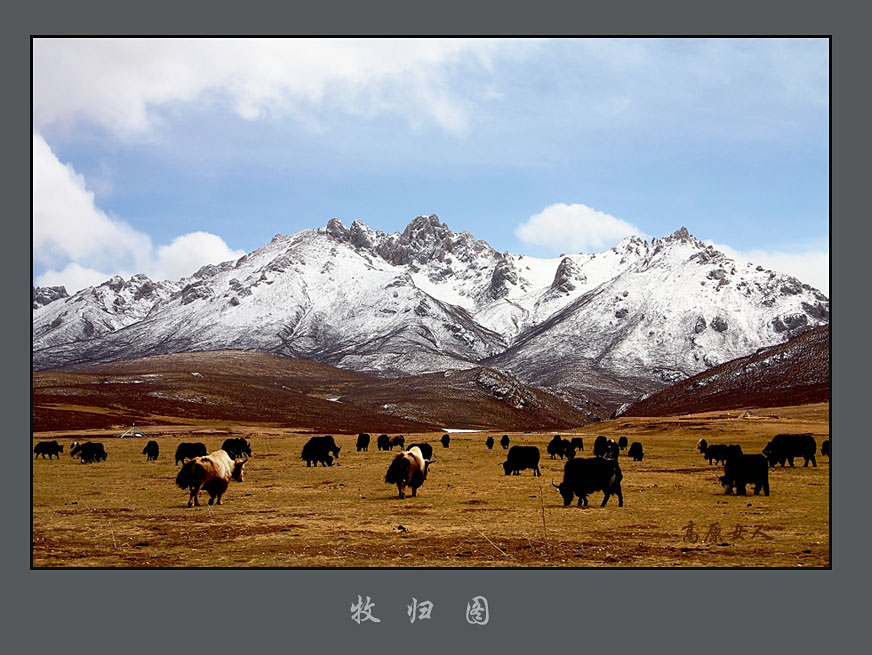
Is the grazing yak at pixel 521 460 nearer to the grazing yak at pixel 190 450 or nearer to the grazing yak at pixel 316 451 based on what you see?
the grazing yak at pixel 316 451

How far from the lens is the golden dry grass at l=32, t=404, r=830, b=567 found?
64.2 feet

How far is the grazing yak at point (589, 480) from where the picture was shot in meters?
28.9

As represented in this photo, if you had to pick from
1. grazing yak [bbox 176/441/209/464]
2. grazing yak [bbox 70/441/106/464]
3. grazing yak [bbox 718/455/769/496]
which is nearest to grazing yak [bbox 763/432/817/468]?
grazing yak [bbox 718/455/769/496]

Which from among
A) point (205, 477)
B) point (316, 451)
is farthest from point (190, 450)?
point (205, 477)

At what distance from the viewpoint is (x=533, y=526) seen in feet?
79.3

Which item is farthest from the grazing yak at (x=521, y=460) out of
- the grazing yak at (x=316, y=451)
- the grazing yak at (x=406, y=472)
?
the grazing yak at (x=316, y=451)

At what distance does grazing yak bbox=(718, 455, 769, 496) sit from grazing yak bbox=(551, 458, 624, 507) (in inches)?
259

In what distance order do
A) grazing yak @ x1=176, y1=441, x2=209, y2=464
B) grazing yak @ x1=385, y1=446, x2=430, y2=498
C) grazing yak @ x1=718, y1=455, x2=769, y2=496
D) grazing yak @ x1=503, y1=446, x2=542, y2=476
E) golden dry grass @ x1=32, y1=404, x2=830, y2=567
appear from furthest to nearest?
1. grazing yak @ x1=176, y1=441, x2=209, y2=464
2. grazing yak @ x1=503, y1=446, x2=542, y2=476
3. grazing yak @ x1=718, y1=455, x2=769, y2=496
4. grazing yak @ x1=385, y1=446, x2=430, y2=498
5. golden dry grass @ x1=32, y1=404, x2=830, y2=567

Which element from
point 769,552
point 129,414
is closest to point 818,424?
point 769,552

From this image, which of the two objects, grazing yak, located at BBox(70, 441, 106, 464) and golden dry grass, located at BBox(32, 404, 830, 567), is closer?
golden dry grass, located at BBox(32, 404, 830, 567)

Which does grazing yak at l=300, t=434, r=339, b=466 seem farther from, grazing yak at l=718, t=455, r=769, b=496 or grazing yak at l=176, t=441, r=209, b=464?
grazing yak at l=718, t=455, r=769, b=496

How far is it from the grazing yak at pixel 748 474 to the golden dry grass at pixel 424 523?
810mm

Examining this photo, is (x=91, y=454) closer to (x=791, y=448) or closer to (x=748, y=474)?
(x=748, y=474)

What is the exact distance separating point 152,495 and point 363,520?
12.1 meters
